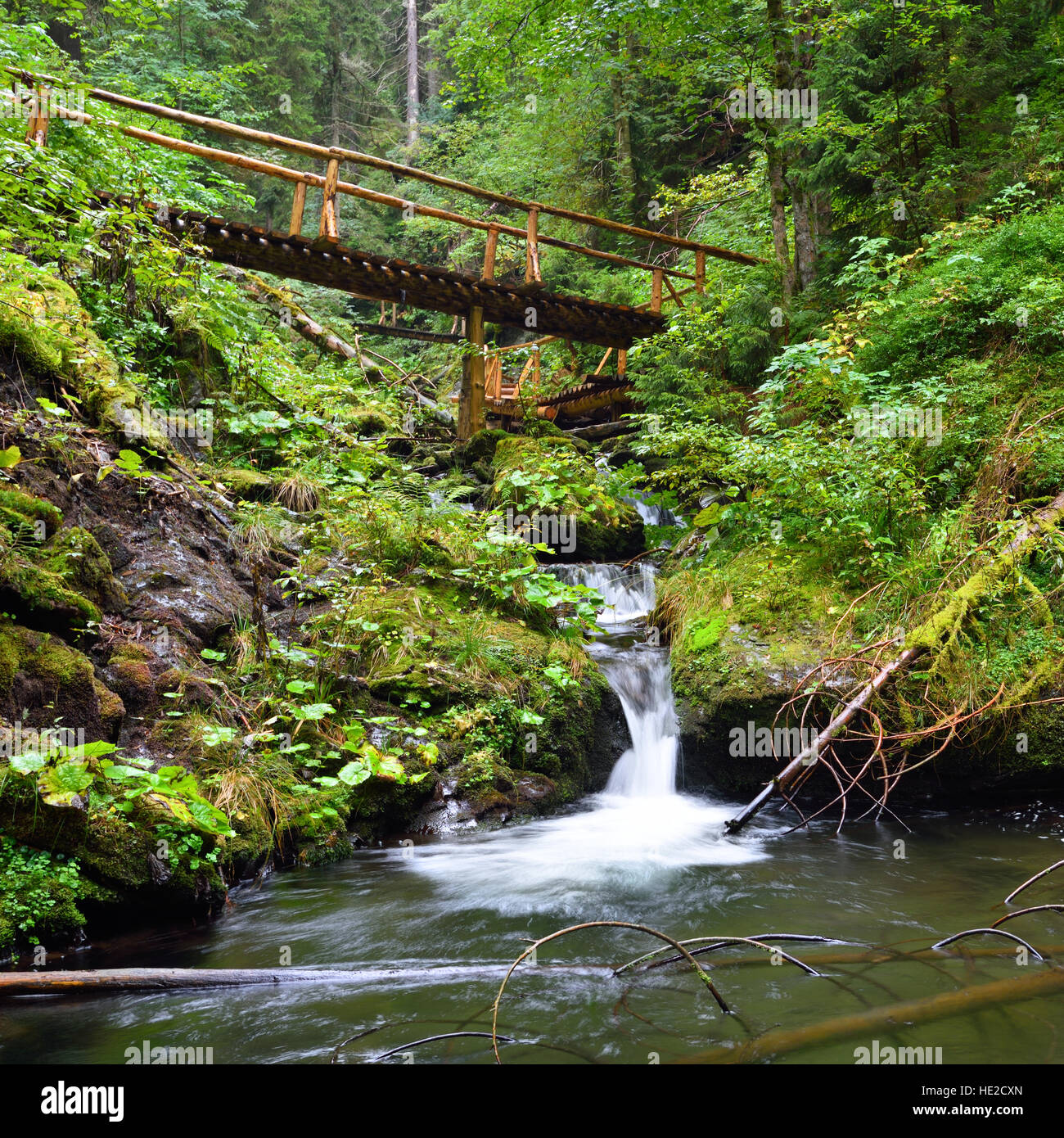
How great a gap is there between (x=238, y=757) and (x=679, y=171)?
1941 cm

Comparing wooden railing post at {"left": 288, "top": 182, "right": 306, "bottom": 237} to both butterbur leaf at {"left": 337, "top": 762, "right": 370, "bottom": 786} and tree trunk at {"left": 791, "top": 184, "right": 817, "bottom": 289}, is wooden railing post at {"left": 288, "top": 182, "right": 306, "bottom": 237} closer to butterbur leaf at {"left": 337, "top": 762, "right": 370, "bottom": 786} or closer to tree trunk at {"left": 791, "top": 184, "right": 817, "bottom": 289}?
tree trunk at {"left": 791, "top": 184, "right": 817, "bottom": 289}

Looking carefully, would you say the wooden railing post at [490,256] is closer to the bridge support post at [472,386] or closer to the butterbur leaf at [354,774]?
the bridge support post at [472,386]

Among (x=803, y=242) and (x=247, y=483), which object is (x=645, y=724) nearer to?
(x=247, y=483)

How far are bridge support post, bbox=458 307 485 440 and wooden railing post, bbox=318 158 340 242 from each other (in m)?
2.42

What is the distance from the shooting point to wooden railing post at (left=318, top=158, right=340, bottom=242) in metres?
9.94

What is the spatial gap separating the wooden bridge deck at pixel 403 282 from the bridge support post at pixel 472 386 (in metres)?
0.28

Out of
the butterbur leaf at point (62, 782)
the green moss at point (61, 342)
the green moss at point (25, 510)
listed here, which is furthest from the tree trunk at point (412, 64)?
the butterbur leaf at point (62, 782)

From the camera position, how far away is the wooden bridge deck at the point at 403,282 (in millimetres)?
9820

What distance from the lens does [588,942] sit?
12.0 ft
